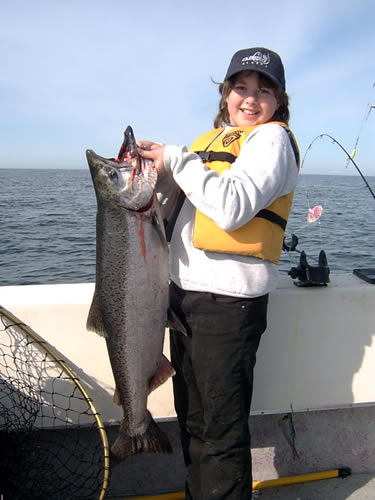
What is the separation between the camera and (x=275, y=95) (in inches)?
101

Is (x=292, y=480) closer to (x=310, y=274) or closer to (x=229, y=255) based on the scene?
(x=310, y=274)

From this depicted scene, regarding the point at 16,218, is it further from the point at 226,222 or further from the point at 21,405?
the point at 226,222

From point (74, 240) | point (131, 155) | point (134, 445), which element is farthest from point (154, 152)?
point (74, 240)

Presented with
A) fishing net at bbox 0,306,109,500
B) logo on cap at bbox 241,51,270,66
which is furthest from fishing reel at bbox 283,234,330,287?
fishing net at bbox 0,306,109,500

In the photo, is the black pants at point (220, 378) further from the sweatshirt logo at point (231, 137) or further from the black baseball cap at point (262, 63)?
the black baseball cap at point (262, 63)

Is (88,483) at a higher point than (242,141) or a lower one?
lower

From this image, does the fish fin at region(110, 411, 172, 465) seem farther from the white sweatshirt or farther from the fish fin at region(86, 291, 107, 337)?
the white sweatshirt

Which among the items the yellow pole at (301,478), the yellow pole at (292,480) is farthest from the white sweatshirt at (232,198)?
the yellow pole at (301,478)

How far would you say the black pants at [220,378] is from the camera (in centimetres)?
232

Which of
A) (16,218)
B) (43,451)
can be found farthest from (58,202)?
(43,451)

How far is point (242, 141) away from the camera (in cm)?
248

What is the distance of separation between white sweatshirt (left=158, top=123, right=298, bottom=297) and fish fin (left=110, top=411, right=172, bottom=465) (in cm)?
100

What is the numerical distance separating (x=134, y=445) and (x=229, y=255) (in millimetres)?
1353

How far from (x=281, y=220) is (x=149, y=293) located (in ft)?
2.92
